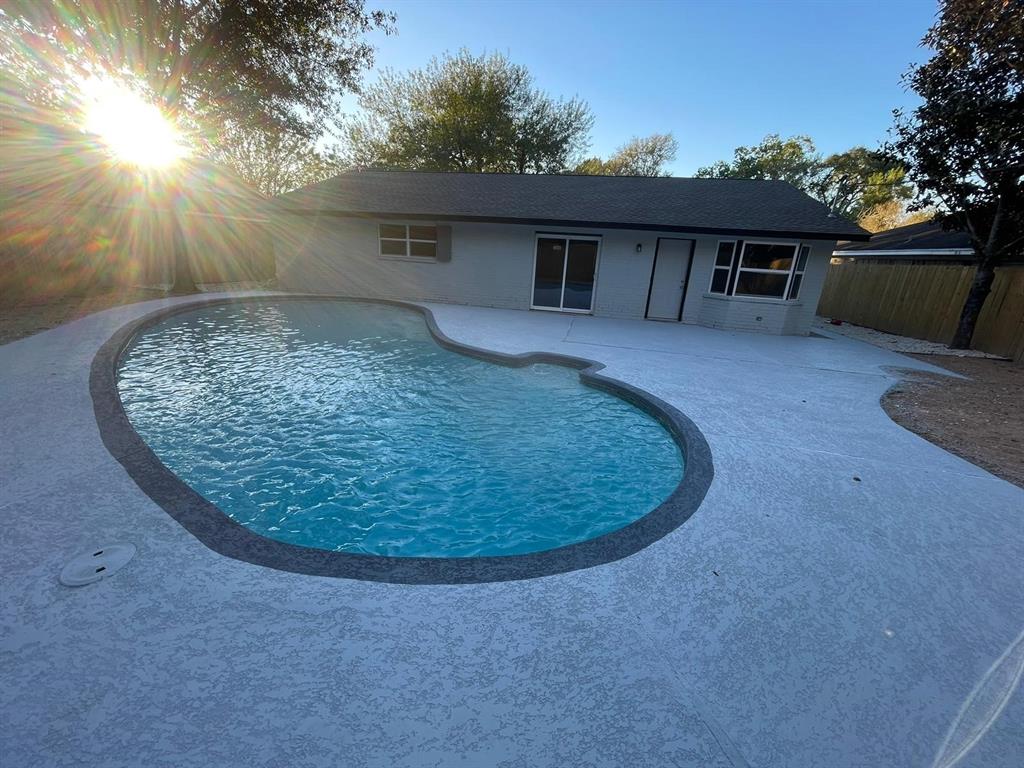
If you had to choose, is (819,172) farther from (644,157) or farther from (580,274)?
(580,274)

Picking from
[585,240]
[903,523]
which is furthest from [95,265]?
[903,523]

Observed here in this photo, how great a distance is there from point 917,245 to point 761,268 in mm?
7630

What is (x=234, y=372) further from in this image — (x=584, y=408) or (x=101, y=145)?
(x=101, y=145)

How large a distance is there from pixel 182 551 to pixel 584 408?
419cm

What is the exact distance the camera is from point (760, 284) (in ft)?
34.0

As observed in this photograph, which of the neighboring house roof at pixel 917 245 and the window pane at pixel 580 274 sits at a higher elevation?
the neighboring house roof at pixel 917 245

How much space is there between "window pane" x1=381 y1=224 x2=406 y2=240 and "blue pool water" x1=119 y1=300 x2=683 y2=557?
620 centimetres

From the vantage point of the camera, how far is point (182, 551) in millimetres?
2328

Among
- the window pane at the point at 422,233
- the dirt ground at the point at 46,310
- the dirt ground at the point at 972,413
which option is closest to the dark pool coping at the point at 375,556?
the dirt ground at the point at 972,413

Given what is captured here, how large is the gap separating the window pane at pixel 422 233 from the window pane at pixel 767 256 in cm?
826

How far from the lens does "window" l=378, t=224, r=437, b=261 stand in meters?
12.0

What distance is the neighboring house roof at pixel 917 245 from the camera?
11656 mm

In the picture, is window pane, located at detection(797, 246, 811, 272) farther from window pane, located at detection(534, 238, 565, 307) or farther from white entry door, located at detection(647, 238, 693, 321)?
window pane, located at detection(534, 238, 565, 307)

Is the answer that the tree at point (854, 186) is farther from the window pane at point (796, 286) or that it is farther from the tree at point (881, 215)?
the window pane at point (796, 286)
